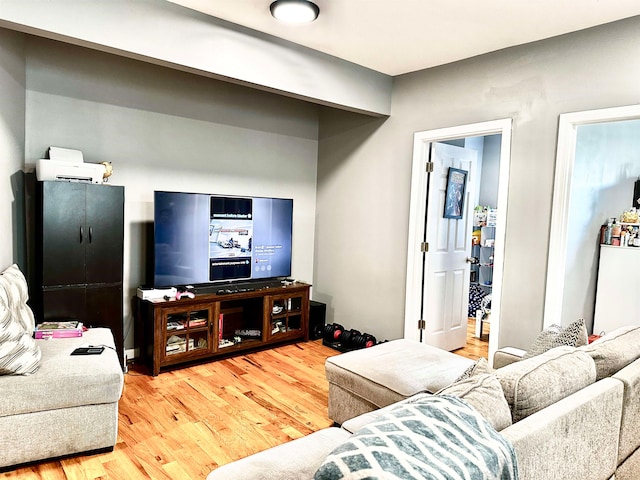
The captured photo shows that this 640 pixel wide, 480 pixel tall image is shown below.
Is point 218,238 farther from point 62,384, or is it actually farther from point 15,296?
point 62,384

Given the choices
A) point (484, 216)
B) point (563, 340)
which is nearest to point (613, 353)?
point (563, 340)

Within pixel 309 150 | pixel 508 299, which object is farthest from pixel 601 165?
pixel 309 150

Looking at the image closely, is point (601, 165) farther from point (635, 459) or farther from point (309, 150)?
point (635, 459)

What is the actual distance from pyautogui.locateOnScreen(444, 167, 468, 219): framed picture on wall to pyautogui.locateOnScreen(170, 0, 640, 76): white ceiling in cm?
114

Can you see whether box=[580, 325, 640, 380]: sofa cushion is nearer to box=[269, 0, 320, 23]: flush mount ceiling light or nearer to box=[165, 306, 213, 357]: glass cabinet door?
box=[269, 0, 320, 23]: flush mount ceiling light

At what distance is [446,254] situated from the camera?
4371 mm

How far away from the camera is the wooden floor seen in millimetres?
2303

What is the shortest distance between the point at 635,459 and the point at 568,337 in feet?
1.82

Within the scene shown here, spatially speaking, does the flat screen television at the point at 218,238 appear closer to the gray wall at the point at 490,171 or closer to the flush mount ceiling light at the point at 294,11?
the flush mount ceiling light at the point at 294,11

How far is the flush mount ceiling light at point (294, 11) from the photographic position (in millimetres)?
2734

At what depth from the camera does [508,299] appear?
346cm

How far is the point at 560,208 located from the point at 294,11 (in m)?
2.28

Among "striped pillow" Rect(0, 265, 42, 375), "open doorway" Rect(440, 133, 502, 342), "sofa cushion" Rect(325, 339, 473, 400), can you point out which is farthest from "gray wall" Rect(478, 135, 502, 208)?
"striped pillow" Rect(0, 265, 42, 375)

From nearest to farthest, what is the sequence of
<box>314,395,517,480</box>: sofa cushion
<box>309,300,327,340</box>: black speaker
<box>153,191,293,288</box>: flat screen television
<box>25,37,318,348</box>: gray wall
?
<box>314,395,517,480</box>: sofa cushion < <box>25,37,318,348</box>: gray wall < <box>153,191,293,288</box>: flat screen television < <box>309,300,327,340</box>: black speaker
